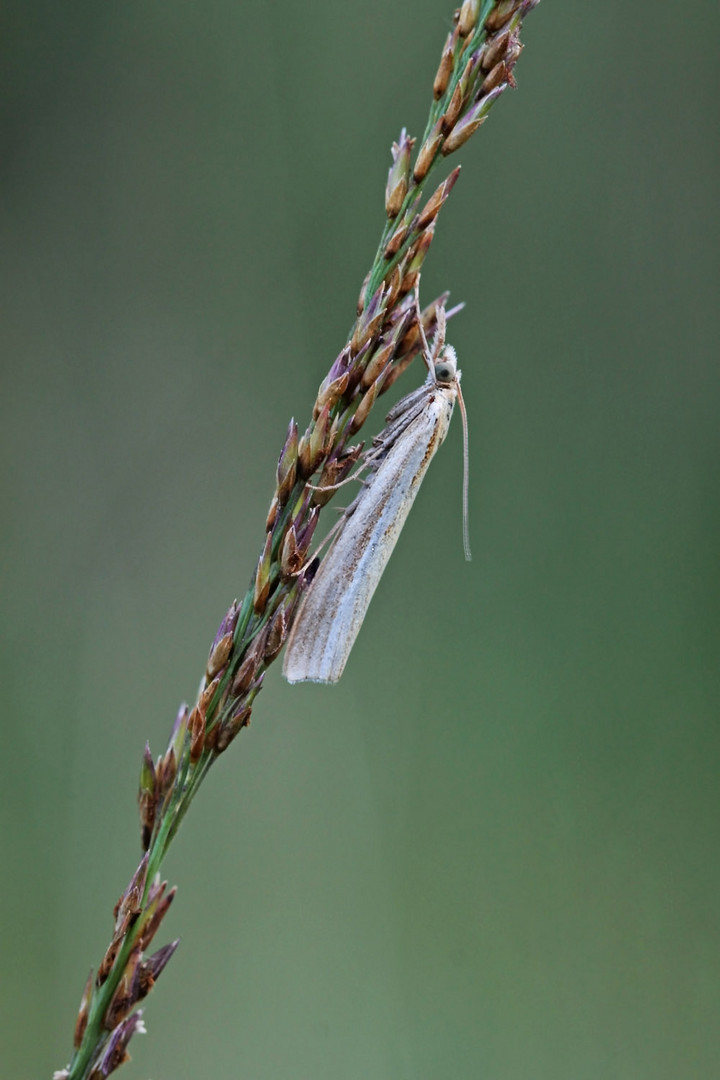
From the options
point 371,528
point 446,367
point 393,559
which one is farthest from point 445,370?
point 393,559

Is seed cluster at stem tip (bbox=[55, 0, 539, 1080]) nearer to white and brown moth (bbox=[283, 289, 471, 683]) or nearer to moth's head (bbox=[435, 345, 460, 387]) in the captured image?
white and brown moth (bbox=[283, 289, 471, 683])

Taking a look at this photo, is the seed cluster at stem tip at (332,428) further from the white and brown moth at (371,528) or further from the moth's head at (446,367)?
the moth's head at (446,367)

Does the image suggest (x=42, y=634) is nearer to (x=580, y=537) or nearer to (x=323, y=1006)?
(x=323, y=1006)

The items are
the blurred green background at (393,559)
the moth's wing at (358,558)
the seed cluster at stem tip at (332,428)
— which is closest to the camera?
the seed cluster at stem tip at (332,428)

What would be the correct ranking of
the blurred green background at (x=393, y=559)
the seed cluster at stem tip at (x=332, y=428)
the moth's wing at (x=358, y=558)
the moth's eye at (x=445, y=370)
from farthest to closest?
the blurred green background at (x=393, y=559) → the moth's eye at (x=445, y=370) → the moth's wing at (x=358, y=558) → the seed cluster at stem tip at (x=332, y=428)

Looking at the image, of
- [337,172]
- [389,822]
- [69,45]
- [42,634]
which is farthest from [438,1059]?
[69,45]

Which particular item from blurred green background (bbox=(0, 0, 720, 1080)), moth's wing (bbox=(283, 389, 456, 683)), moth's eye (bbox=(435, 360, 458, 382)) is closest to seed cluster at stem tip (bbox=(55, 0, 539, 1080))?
moth's wing (bbox=(283, 389, 456, 683))

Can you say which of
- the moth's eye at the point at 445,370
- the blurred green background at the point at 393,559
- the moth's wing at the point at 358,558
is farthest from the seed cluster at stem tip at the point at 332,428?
the blurred green background at the point at 393,559
